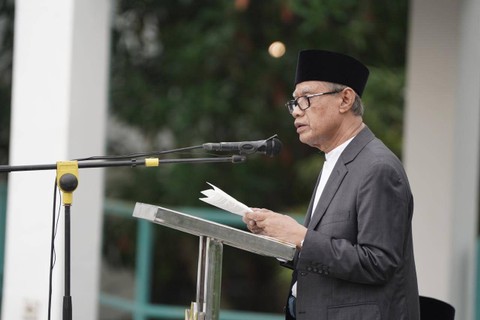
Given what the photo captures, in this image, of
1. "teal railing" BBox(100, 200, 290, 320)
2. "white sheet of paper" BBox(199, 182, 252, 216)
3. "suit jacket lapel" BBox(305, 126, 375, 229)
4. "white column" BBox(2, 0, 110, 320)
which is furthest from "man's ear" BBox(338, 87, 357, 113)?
"teal railing" BBox(100, 200, 290, 320)

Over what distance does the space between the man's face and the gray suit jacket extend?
0.40ft

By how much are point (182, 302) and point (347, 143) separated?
18.9 feet

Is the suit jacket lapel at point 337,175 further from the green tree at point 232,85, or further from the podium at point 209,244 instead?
the green tree at point 232,85

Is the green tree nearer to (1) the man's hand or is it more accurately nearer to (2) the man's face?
(2) the man's face

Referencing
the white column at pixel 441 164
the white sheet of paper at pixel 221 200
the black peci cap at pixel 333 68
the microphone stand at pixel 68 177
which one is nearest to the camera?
the white sheet of paper at pixel 221 200

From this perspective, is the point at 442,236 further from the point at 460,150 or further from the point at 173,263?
the point at 173,263

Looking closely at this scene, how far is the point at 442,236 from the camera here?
552 cm

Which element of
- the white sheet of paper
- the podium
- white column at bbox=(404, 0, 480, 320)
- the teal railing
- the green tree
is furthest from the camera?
the green tree

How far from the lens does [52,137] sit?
4.95m

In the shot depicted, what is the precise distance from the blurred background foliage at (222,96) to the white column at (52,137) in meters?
2.64

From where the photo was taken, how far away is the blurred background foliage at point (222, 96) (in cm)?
771

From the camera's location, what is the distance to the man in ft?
10.6

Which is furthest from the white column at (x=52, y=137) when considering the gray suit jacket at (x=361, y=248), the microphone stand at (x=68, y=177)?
the gray suit jacket at (x=361, y=248)

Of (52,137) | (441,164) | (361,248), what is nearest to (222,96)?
(441,164)
